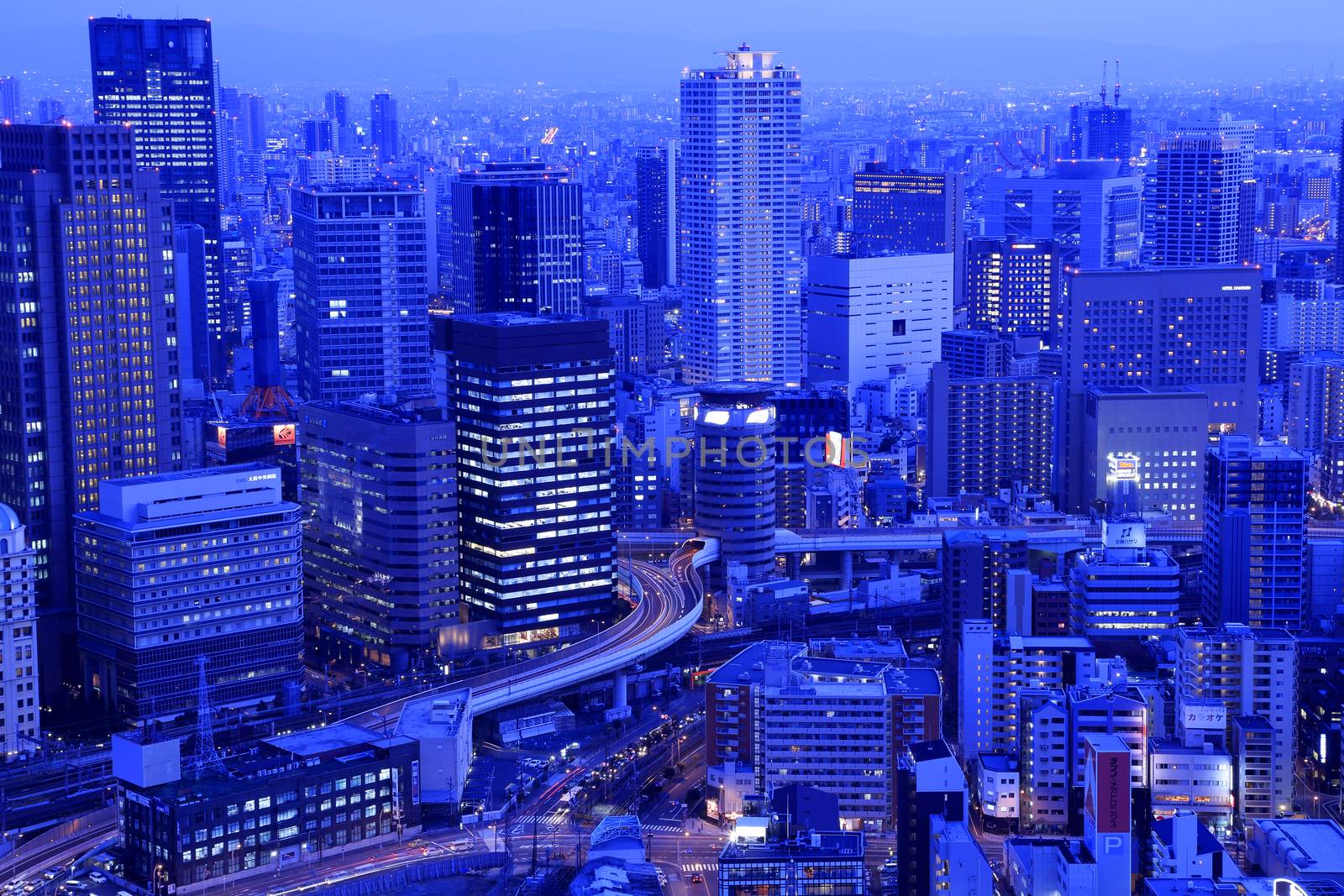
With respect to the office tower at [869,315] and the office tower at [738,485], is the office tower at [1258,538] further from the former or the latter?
the office tower at [869,315]

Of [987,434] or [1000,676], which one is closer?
[1000,676]

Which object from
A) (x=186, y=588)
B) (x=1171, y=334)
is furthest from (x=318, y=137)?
(x=186, y=588)

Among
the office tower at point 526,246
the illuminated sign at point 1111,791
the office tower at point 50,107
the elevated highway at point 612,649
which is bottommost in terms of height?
the elevated highway at point 612,649

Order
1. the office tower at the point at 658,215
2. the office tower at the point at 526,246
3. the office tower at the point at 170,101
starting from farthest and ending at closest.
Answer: the office tower at the point at 658,215 → the office tower at the point at 170,101 → the office tower at the point at 526,246

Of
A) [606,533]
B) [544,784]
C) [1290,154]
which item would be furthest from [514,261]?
[1290,154]

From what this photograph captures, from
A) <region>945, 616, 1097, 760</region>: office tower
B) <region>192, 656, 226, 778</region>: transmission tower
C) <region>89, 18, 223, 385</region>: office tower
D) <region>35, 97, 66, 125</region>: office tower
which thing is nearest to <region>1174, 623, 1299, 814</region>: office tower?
<region>945, 616, 1097, 760</region>: office tower

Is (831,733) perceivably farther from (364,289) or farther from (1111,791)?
(364,289)

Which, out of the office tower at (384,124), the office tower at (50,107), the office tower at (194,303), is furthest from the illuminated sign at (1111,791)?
the office tower at (384,124)

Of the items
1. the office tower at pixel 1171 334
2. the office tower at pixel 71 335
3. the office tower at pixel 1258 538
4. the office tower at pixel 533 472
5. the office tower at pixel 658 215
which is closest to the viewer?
the office tower at pixel 71 335
